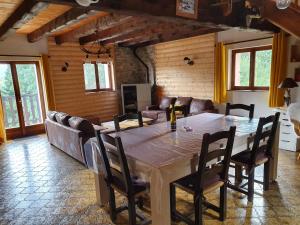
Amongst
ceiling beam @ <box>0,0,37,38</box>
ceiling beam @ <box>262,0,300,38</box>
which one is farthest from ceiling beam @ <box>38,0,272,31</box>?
ceiling beam @ <box>0,0,37,38</box>

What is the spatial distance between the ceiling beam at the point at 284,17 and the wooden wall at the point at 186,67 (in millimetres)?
2167

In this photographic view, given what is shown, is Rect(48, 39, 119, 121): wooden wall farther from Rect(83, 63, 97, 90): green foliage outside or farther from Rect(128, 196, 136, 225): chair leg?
Rect(128, 196, 136, 225): chair leg

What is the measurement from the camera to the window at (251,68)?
16.4 ft

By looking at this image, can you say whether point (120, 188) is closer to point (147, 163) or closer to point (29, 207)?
point (147, 163)

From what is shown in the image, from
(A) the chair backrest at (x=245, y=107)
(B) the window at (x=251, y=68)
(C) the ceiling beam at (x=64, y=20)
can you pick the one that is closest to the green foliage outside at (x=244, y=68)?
(B) the window at (x=251, y=68)

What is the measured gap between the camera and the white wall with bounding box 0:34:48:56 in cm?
556

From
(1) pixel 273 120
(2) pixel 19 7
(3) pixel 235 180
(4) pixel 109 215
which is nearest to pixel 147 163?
(4) pixel 109 215

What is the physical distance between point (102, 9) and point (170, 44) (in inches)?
189

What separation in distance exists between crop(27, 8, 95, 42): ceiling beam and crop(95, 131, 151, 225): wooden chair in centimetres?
187

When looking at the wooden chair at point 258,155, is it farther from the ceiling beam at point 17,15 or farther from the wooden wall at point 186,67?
the wooden wall at point 186,67

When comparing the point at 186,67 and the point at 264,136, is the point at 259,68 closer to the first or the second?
the point at 186,67

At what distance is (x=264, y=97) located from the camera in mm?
4977

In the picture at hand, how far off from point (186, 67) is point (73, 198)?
16.0ft

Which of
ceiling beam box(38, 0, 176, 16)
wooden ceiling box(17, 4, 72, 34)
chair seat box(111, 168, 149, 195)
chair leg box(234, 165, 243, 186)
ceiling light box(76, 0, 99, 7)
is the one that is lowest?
chair leg box(234, 165, 243, 186)
